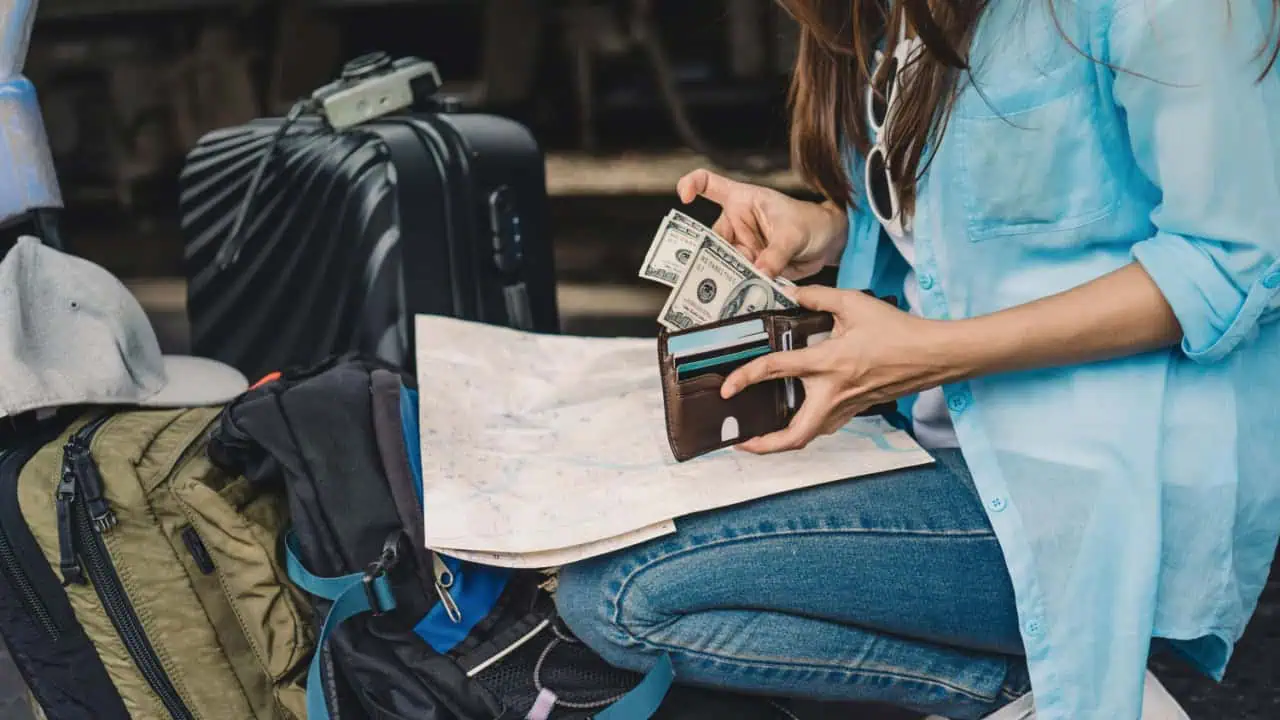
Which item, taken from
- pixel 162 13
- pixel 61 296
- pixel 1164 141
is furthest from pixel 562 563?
pixel 162 13

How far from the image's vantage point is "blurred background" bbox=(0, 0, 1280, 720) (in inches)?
72.6

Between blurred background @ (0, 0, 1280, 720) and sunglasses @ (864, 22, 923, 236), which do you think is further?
blurred background @ (0, 0, 1280, 720)

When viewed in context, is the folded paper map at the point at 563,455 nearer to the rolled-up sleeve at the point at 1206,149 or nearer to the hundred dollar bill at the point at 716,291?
the hundred dollar bill at the point at 716,291

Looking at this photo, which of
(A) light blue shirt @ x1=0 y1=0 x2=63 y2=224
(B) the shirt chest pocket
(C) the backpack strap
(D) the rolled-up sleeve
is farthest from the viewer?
(A) light blue shirt @ x1=0 y1=0 x2=63 y2=224

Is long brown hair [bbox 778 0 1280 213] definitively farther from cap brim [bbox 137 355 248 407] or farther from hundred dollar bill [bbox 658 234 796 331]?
cap brim [bbox 137 355 248 407]

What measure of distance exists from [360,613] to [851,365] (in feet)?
1.88

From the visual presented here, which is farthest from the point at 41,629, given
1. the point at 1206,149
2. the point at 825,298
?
the point at 1206,149

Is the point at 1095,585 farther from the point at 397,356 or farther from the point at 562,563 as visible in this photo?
the point at 397,356

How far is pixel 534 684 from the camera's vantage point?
3.89 feet

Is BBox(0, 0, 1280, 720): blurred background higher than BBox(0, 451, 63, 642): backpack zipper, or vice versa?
BBox(0, 0, 1280, 720): blurred background

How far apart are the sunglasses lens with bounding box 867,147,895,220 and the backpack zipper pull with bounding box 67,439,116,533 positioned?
2.89 ft

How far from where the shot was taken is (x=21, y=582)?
1239 mm

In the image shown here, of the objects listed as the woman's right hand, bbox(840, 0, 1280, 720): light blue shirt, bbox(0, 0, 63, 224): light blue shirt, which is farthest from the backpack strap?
bbox(0, 0, 63, 224): light blue shirt

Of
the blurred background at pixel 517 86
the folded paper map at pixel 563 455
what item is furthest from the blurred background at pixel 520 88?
the folded paper map at pixel 563 455
